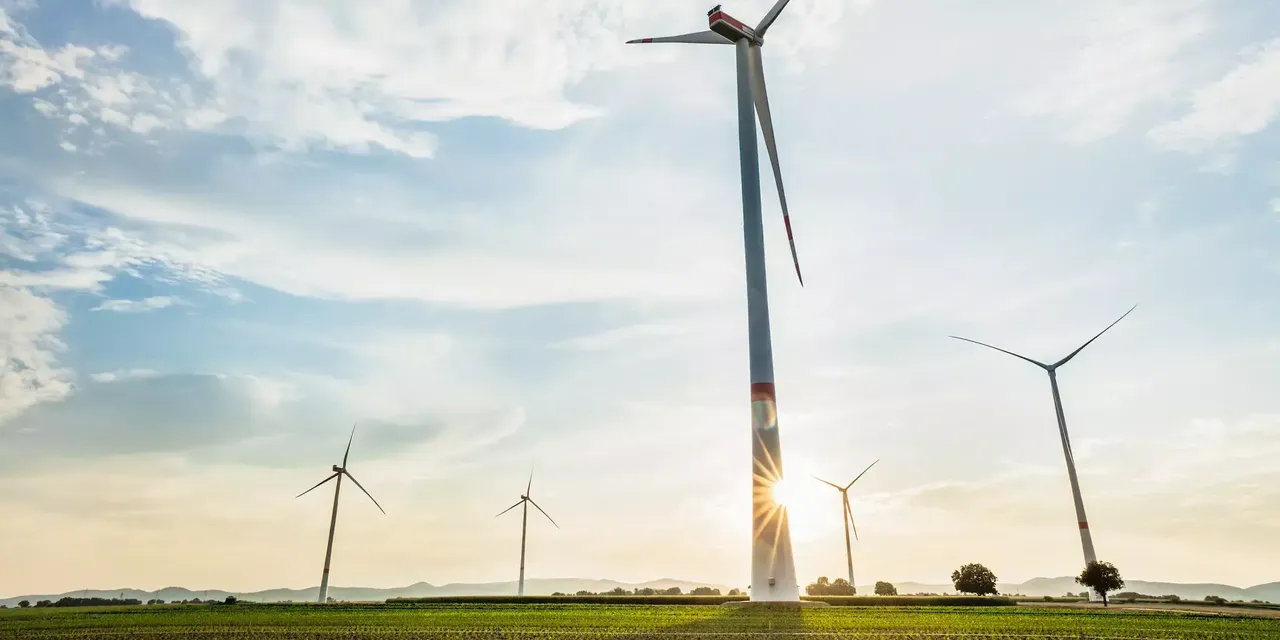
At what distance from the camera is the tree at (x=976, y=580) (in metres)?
118

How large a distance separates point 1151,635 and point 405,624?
146 feet

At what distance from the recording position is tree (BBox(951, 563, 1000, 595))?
118 m

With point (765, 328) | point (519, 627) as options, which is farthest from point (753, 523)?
point (519, 627)

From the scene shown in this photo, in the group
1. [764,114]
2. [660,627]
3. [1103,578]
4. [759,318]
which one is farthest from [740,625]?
[1103,578]

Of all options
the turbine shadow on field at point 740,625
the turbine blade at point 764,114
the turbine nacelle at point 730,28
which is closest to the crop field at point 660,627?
the turbine shadow on field at point 740,625

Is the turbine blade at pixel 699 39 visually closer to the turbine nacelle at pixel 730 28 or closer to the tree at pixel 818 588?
the turbine nacelle at pixel 730 28

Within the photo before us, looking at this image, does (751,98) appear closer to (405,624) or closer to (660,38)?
(660,38)

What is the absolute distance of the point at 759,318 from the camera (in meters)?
70.1

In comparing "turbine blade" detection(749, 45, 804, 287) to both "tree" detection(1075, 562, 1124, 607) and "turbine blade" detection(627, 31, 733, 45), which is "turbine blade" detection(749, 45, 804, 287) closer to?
"turbine blade" detection(627, 31, 733, 45)

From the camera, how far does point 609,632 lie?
42.1m

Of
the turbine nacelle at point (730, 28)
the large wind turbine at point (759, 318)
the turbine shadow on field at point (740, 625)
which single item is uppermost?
the turbine nacelle at point (730, 28)

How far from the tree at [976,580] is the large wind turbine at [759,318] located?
233 feet

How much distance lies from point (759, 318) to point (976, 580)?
76.8 m

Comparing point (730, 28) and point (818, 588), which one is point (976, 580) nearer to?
point (818, 588)
